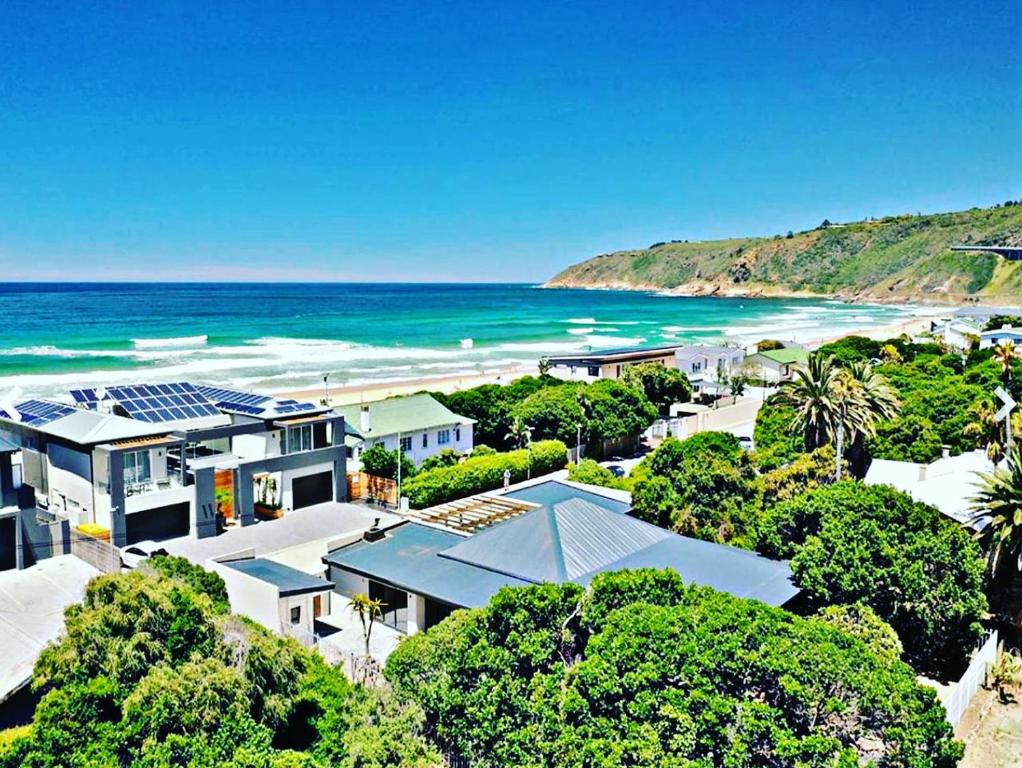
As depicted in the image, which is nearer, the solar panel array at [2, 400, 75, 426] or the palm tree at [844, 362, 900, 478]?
→ the solar panel array at [2, 400, 75, 426]

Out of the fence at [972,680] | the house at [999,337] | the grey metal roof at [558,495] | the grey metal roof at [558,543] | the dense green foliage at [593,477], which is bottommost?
the fence at [972,680]

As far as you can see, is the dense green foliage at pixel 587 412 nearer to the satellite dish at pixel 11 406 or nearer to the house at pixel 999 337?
the satellite dish at pixel 11 406

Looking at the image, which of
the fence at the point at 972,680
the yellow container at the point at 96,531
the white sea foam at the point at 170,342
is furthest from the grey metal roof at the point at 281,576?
the white sea foam at the point at 170,342

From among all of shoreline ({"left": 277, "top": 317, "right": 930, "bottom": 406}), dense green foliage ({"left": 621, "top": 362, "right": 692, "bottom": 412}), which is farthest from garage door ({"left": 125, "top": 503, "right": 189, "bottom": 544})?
dense green foliage ({"left": 621, "top": 362, "right": 692, "bottom": 412})

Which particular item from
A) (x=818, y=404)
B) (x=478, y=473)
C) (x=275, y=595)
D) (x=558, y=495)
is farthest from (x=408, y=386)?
(x=275, y=595)

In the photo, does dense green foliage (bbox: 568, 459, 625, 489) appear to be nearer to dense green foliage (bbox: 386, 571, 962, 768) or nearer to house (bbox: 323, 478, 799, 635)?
house (bbox: 323, 478, 799, 635)

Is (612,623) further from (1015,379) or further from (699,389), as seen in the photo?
(699,389)
